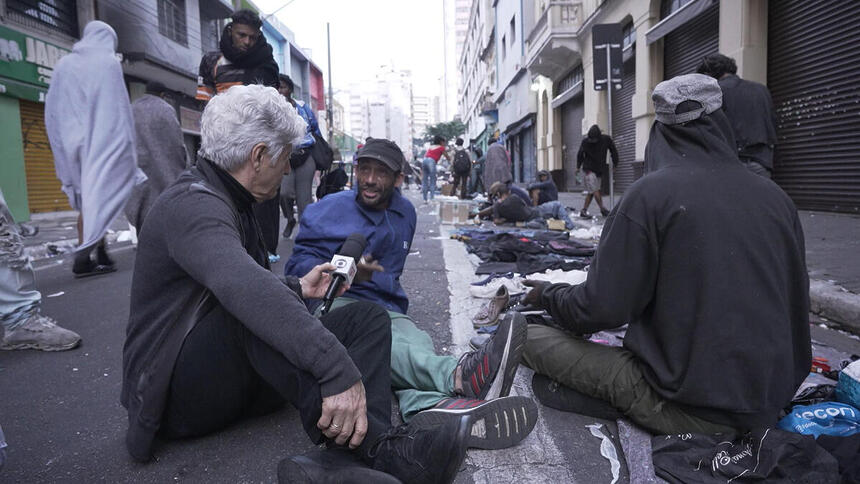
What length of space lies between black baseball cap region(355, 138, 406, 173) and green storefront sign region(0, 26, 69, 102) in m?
12.6

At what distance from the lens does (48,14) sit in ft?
46.9

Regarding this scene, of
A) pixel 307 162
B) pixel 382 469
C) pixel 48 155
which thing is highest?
pixel 48 155

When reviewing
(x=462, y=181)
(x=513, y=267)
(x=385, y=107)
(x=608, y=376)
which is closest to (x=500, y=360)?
(x=608, y=376)

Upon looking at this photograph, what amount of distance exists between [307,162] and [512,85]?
27.6 meters

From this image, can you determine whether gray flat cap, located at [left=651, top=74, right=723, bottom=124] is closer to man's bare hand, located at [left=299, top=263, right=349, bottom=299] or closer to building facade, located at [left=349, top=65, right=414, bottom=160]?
man's bare hand, located at [left=299, top=263, right=349, bottom=299]

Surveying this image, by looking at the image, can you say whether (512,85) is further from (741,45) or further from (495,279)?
(495,279)

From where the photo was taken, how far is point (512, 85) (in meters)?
31.9

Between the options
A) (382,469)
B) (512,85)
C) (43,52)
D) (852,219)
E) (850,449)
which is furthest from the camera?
(512,85)

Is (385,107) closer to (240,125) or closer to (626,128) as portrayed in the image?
(626,128)

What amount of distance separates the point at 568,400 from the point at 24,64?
15.1m

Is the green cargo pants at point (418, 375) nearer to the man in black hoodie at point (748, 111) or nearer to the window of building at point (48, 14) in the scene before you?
the man in black hoodie at point (748, 111)

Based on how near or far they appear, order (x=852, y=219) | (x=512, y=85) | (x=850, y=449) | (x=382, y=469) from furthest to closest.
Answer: (x=512, y=85) → (x=852, y=219) → (x=850, y=449) → (x=382, y=469)

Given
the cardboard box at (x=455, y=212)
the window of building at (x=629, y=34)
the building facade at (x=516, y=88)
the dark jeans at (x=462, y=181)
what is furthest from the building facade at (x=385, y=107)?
the cardboard box at (x=455, y=212)

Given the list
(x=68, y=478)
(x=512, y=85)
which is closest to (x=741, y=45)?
(x=68, y=478)
